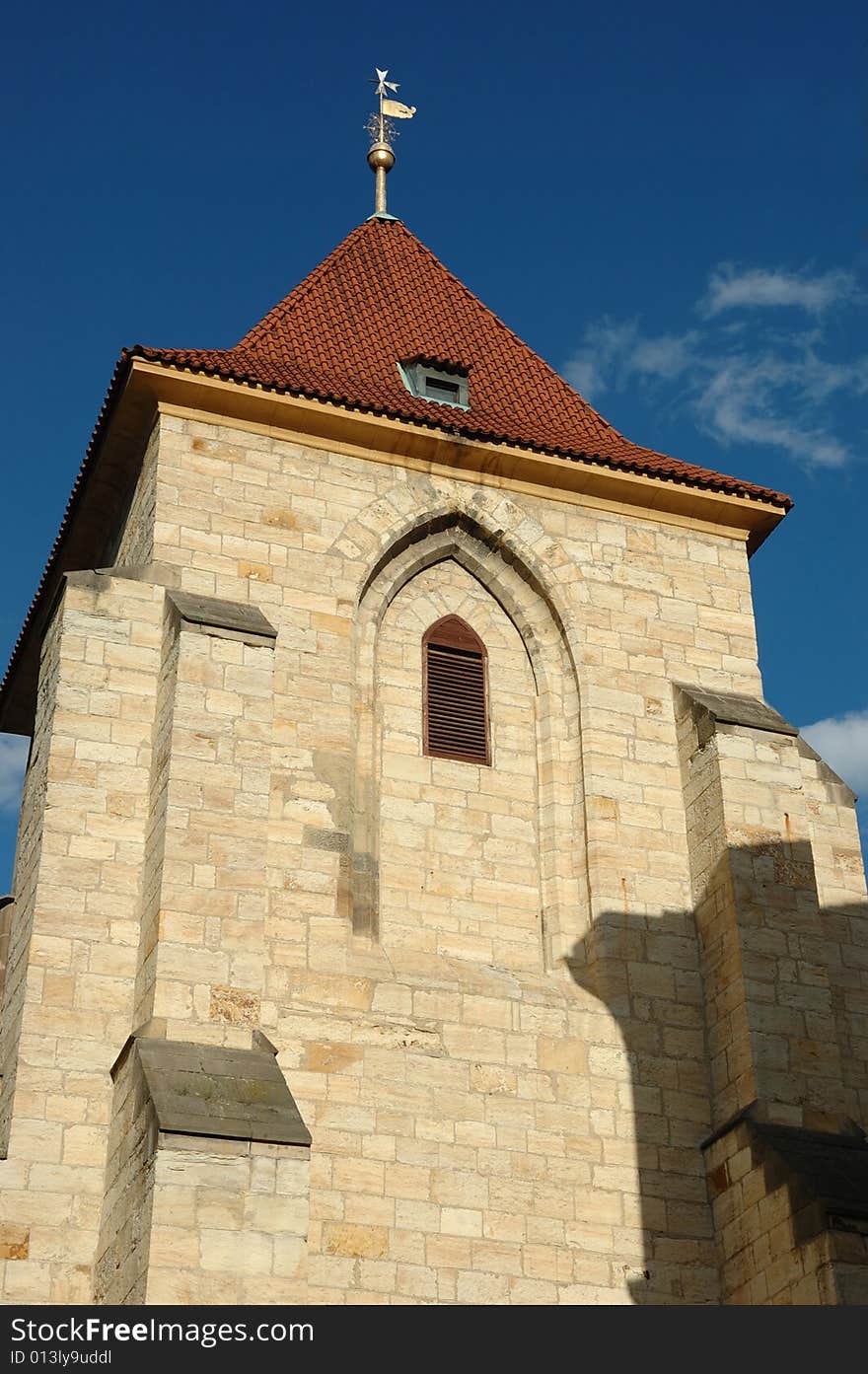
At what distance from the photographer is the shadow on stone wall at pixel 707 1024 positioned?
48.1ft

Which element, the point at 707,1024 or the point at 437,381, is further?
the point at 437,381

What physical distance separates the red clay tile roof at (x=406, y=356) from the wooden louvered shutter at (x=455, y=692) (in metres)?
1.76

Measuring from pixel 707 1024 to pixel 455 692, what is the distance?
3.38 m

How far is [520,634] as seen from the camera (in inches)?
688

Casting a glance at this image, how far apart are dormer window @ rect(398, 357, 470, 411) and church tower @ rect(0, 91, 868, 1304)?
0.03m

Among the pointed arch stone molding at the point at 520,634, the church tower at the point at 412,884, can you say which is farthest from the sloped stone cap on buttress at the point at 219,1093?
the pointed arch stone molding at the point at 520,634

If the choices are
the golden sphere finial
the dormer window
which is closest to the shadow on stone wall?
the dormer window

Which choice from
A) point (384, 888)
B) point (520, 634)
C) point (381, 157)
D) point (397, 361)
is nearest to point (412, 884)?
point (384, 888)

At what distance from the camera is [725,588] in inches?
714

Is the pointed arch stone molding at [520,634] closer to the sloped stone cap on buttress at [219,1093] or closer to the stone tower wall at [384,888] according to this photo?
the stone tower wall at [384,888]

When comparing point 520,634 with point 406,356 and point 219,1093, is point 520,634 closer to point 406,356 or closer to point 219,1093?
point 406,356
